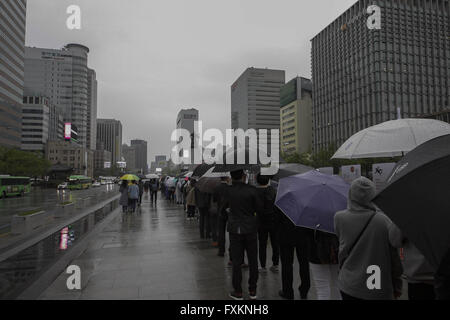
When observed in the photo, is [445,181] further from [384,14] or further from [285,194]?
[384,14]

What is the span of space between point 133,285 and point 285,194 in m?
3.30

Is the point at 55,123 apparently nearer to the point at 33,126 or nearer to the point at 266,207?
the point at 33,126

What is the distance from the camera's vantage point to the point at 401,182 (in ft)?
5.73

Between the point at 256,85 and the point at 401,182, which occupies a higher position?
the point at 256,85

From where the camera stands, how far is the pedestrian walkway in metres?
4.66

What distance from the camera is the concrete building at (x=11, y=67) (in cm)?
7988

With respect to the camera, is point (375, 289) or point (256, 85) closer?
point (375, 289)

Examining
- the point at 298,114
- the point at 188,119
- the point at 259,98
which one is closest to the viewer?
the point at 188,119

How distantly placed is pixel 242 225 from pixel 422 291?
90.6 inches

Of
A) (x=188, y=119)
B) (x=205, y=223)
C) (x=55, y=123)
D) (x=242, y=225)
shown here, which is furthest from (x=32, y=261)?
(x=55, y=123)

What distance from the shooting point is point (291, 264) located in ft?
13.8

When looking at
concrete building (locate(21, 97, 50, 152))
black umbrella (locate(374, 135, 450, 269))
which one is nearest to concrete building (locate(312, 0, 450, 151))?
black umbrella (locate(374, 135, 450, 269))

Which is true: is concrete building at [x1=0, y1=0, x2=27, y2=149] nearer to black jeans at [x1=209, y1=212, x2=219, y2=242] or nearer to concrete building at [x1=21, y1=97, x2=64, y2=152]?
concrete building at [x1=21, y1=97, x2=64, y2=152]
